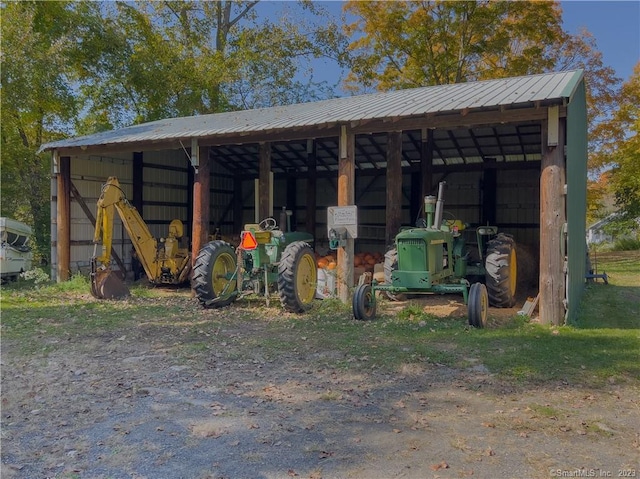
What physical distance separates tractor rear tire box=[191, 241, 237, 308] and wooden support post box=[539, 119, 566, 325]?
472cm

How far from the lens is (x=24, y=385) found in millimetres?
4762

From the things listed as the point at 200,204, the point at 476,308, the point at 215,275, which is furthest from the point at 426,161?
the point at 476,308

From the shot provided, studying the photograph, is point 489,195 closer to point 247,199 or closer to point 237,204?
point 247,199

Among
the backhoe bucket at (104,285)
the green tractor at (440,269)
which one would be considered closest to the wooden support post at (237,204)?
the backhoe bucket at (104,285)

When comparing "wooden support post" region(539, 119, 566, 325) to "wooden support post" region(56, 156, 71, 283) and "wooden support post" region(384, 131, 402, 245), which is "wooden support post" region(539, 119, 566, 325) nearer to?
"wooden support post" region(384, 131, 402, 245)

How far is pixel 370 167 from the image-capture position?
15836 mm

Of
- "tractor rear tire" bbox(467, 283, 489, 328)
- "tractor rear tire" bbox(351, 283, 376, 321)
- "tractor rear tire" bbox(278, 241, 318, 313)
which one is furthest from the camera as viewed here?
"tractor rear tire" bbox(278, 241, 318, 313)

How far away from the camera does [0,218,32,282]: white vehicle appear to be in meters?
11.8

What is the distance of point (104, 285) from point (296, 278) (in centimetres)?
395

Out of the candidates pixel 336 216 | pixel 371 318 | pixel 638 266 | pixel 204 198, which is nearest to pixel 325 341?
pixel 371 318

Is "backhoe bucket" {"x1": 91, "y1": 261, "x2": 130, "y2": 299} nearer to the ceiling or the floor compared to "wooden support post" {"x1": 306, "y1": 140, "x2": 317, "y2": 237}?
nearer to the floor

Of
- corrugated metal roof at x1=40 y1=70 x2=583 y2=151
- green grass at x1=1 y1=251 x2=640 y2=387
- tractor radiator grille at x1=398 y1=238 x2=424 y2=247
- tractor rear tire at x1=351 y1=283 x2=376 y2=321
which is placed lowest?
green grass at x1=1 y1=251 x2=640 y2=387

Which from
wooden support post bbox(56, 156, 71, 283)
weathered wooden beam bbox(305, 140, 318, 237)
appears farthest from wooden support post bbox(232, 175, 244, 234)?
wooden support post bbox(56, 156, 71, 283)

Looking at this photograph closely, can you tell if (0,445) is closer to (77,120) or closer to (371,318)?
(371,318)
